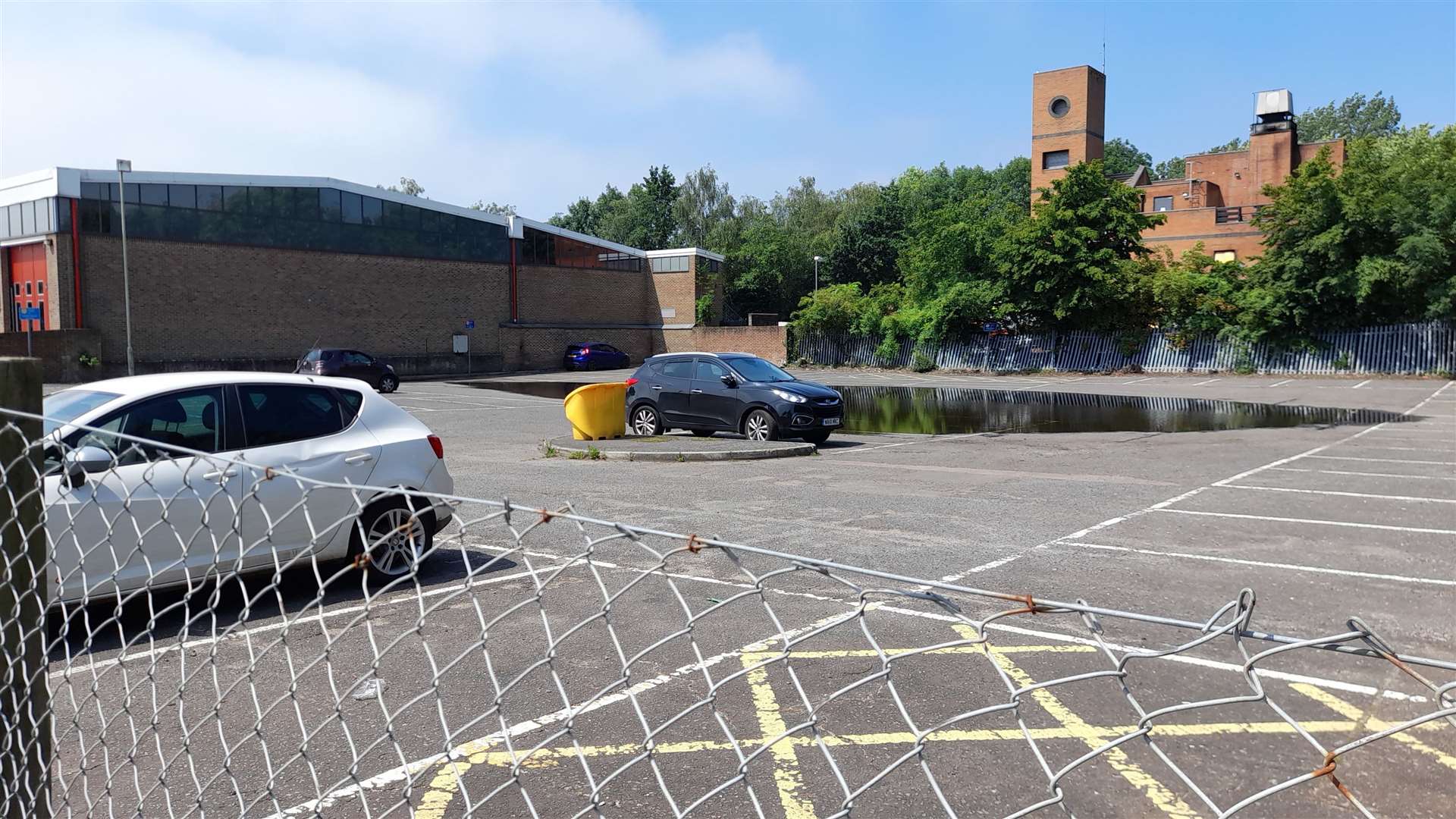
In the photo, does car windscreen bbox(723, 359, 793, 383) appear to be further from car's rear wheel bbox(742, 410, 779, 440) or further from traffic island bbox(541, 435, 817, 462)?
traffic island bbox(541, 435, 817, 462)

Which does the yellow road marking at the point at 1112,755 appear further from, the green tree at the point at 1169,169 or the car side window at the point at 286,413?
the green tree at the point at 1169,169

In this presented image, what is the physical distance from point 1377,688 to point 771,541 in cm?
480

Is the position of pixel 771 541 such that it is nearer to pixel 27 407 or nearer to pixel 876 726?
pixel 876 726

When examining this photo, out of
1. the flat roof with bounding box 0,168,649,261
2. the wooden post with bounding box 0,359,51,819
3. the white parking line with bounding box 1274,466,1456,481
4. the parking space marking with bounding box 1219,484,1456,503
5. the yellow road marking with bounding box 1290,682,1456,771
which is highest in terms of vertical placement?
the flat roof with bounding box 0,168,649,261

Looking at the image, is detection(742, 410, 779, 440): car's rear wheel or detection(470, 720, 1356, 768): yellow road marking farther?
detection(742, 410, 779, 440): car's rear wheel

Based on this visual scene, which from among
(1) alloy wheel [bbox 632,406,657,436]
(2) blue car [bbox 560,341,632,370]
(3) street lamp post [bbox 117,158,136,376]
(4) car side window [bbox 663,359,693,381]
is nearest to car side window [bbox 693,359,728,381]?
(4) car side window [bbox 663,359,693,381]

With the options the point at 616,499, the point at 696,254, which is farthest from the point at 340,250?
the point at 616,499

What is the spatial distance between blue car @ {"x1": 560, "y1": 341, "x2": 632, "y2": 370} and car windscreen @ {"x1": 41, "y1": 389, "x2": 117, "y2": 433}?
4551 cm

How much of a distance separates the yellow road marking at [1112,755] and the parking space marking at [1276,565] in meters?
3.75

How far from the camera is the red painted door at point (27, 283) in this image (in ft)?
122

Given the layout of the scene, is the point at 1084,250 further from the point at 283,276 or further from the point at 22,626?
the point at 22,626

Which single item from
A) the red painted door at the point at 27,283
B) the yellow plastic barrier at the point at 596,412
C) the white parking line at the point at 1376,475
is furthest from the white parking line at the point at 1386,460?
the red painted door at the point at 27,283

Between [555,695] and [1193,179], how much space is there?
69.2m

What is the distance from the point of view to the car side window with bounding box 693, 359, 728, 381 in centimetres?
1836
